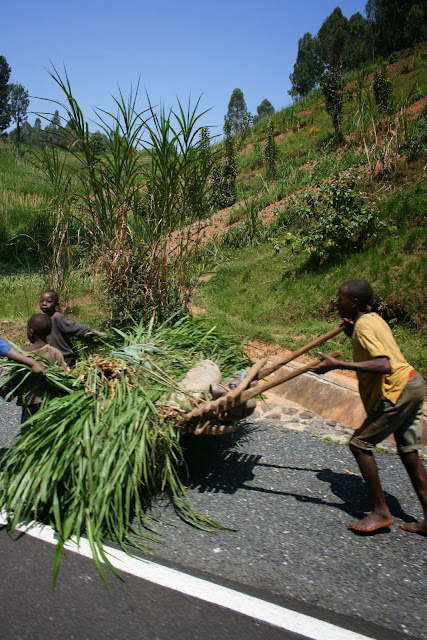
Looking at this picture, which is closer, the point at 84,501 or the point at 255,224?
the point at 84,501

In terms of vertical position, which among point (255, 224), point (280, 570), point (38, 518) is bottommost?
point (280, 570)

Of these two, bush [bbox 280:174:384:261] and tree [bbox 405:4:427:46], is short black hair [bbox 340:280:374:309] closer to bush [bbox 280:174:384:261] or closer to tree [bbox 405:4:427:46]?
bush [bbox 280:174:384:261]

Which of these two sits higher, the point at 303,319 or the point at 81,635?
the point at 303,319

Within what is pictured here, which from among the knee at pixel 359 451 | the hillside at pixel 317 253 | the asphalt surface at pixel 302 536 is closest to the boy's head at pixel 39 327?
the asphalt surface at pixel 302 536

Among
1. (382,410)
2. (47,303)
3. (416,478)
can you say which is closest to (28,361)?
(47,303)

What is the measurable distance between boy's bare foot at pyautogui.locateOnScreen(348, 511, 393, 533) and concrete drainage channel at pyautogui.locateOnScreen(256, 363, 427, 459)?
137 centimetres

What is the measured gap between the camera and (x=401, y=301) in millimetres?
6707

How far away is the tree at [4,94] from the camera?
157ft

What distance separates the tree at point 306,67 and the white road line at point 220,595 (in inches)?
2626

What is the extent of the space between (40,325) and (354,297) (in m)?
2.32

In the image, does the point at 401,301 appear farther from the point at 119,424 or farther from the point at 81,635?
the point at 81,635

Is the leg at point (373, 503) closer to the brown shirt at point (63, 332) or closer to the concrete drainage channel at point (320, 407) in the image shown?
the concrete drainage channel at point (320, 407)

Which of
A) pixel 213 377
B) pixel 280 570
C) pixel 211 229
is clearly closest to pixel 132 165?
pixel 213 377

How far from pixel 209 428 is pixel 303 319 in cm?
454
